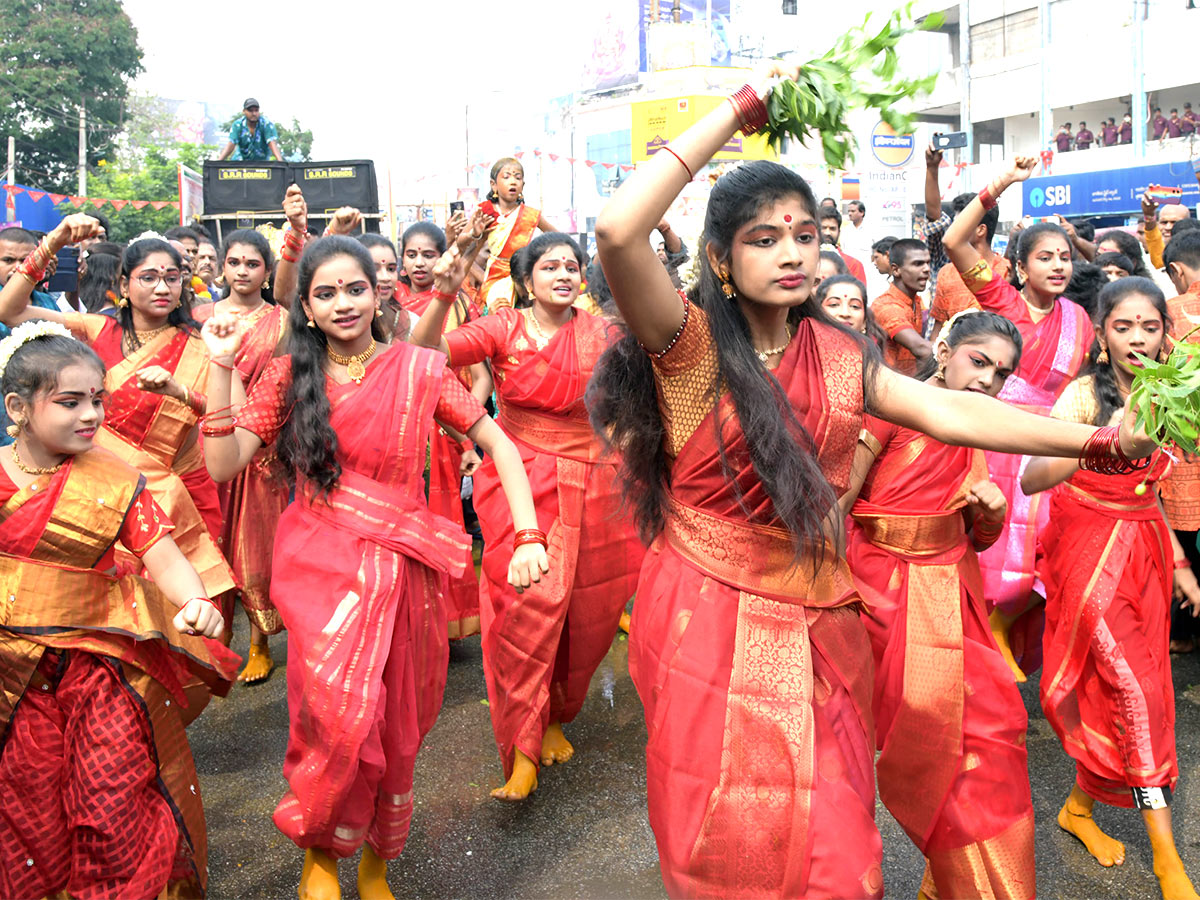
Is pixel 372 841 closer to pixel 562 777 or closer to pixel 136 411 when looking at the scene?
pixel 562 777

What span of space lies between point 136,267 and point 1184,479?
15.1 ft

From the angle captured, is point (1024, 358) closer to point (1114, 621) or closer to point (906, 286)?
point (906, 286)

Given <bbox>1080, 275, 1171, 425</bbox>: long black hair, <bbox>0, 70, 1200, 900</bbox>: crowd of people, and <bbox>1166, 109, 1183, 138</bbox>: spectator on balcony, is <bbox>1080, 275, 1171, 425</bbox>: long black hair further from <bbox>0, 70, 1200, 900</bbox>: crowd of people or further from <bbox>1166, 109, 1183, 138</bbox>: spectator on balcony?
<bbox>1166, 109, 1183, 138</bbox>: spectator on balcony

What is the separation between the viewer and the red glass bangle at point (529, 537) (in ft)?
10.5

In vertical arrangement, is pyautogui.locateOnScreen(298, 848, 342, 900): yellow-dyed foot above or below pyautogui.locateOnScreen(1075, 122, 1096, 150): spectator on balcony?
below

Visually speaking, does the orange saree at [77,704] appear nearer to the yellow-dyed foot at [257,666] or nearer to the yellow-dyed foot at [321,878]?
the yellow-dyed foot at [321,878]

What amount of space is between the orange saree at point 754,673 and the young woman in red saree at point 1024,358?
226 cm

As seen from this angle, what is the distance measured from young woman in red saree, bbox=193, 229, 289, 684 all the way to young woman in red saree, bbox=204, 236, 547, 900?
1.74 m

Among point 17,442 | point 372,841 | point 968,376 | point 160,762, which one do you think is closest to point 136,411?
point 17,442

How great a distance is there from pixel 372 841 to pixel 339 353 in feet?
4.84

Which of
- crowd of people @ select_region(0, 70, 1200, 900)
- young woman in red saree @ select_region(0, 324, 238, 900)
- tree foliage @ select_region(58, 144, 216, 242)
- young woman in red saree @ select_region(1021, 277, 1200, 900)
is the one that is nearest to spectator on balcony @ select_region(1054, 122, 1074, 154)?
tree foliage @ select_region(58, 144, 216, 242)

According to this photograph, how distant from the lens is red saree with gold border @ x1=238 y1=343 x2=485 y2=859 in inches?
123

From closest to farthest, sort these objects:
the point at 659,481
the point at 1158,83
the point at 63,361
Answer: the point at 659,481
the point at 63,361
the point at 1158,83

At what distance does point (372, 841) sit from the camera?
3.34 metres
